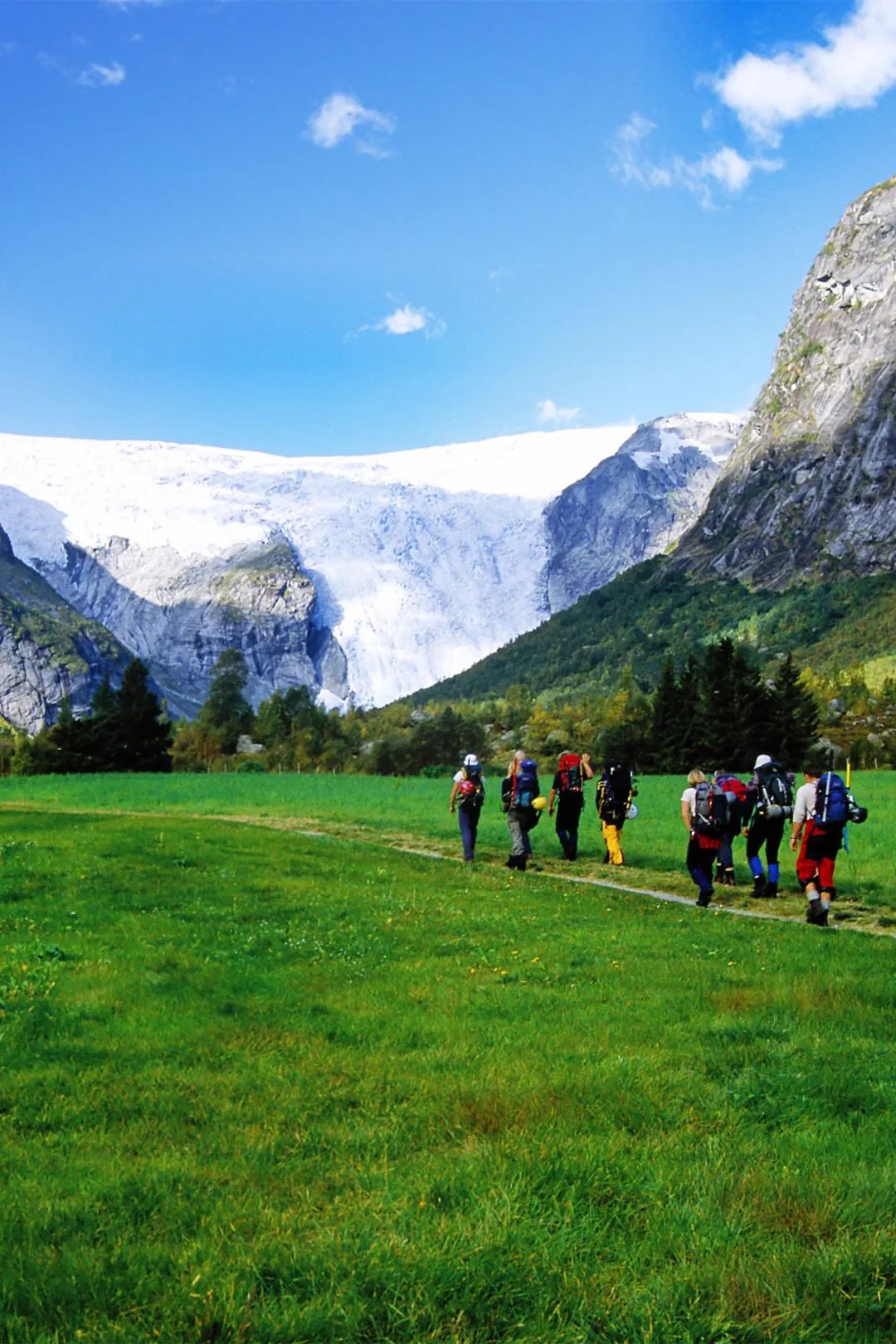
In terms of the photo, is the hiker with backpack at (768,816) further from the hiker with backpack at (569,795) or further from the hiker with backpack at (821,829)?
the hiker with backpack at (569,795)

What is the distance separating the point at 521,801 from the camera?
2633 cm

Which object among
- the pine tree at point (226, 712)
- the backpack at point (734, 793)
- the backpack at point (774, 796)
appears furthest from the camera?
the pine tree at point (226, 712)

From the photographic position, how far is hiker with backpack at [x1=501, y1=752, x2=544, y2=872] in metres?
25.9

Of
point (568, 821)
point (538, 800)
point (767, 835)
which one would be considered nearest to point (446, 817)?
point (568, 821)

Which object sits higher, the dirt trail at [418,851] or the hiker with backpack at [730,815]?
the hiker with backpack at [730,815]

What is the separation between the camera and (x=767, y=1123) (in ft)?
23.9

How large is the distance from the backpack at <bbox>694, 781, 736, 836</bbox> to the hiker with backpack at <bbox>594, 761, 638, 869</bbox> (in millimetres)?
5105

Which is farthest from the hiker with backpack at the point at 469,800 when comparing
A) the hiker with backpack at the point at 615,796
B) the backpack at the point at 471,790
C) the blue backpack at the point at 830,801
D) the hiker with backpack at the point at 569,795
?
the blue backpack at the point at 830,801

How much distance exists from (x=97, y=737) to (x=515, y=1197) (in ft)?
287

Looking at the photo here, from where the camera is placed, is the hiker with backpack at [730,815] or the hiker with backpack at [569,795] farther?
the hiker with backpack at [569,795]

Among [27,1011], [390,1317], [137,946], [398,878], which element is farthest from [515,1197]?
[398,878]

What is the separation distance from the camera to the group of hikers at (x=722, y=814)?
741 inches

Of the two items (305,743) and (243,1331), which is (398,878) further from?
(305,743)

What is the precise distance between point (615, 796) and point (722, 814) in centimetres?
592
